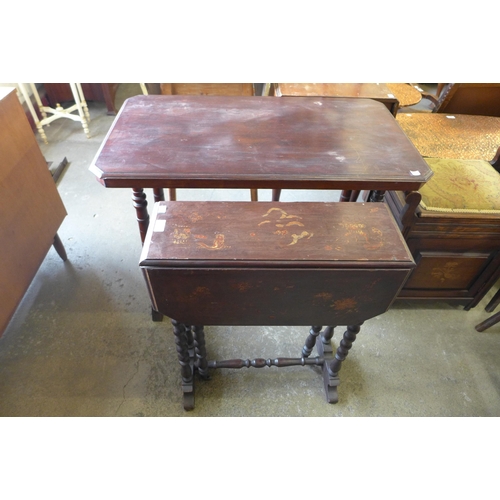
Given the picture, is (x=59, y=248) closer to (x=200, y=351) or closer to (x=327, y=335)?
(x=200, y=351)

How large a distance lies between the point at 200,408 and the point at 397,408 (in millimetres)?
882

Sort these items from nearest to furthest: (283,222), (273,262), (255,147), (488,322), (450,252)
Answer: (273,262)
(283,222)
(255,147)
(450,252)
(488,322)

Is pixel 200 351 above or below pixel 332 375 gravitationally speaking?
above

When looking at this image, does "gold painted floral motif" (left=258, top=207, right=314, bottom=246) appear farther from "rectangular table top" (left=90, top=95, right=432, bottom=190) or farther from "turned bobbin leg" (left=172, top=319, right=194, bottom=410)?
"turned bobbin leg" (left=172, top=319, right=194, bottom=410)

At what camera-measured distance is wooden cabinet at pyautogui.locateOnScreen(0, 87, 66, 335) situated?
145 cm

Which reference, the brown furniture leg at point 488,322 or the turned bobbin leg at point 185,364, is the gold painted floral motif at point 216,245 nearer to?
the turned bobbin leg at point 185,364

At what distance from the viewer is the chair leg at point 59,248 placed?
1986mm

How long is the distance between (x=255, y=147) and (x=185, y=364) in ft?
3.02

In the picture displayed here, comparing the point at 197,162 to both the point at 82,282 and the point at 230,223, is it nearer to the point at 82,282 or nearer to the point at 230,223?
the point at 230,223

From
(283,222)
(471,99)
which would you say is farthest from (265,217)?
(471,99)

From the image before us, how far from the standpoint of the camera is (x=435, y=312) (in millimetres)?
1886

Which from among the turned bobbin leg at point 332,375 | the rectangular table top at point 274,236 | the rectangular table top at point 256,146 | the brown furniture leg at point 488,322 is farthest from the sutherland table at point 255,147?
the brown furniture leg at point 488,322

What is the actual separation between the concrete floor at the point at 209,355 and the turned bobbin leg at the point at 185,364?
6cm

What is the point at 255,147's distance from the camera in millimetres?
1346
